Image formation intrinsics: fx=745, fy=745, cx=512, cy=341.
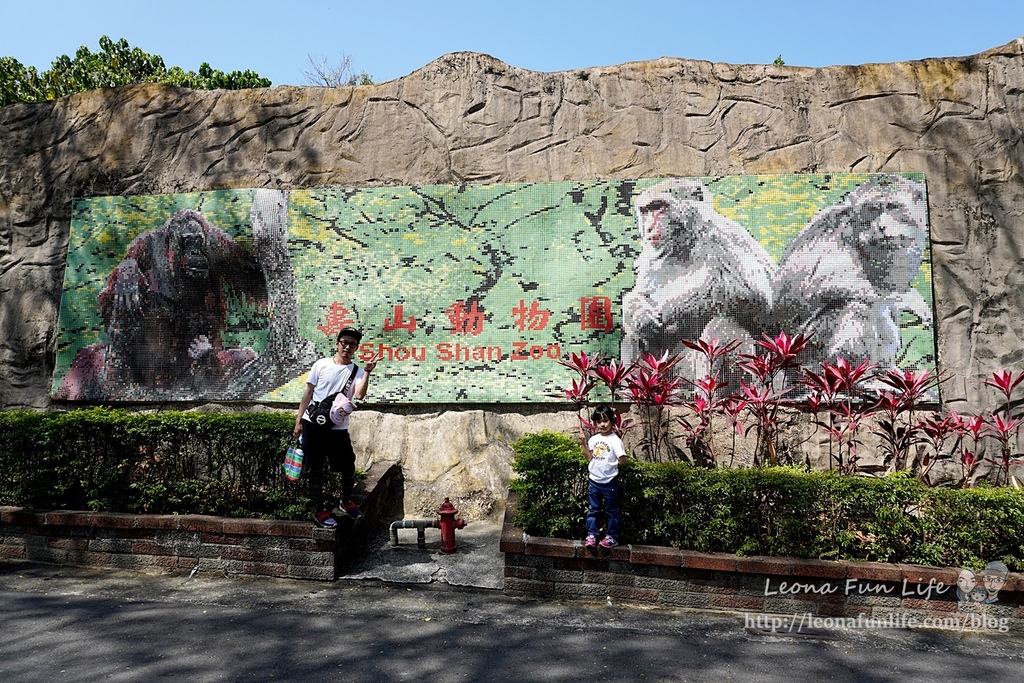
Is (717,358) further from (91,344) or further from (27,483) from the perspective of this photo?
(91,344)

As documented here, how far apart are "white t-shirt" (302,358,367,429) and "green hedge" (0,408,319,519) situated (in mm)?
468

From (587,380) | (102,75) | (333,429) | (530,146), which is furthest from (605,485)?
(102,75)

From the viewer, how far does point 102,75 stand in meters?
21.3

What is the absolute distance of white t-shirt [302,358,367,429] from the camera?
17.0 feet

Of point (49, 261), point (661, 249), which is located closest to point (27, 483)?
point (49, 261)

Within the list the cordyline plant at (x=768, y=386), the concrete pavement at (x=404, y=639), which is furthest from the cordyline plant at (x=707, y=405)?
the concrete pavement at (x=404, y=639)

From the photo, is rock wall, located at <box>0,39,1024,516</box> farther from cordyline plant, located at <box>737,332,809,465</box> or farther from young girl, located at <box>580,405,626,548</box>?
young girl, located at <box>580,405,626,548</box>

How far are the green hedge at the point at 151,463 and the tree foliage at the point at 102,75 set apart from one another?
1644 cm

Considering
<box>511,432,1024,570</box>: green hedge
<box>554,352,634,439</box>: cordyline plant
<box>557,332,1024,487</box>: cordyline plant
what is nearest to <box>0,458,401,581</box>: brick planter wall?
<box>511,432,1024,570</box>: green hedge

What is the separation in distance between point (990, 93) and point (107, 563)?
29.8 feet

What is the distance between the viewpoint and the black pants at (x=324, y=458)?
5.16m

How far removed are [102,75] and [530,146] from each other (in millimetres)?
18796

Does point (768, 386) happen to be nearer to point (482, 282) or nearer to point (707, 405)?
point (707, 405)

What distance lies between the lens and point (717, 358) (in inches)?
288
